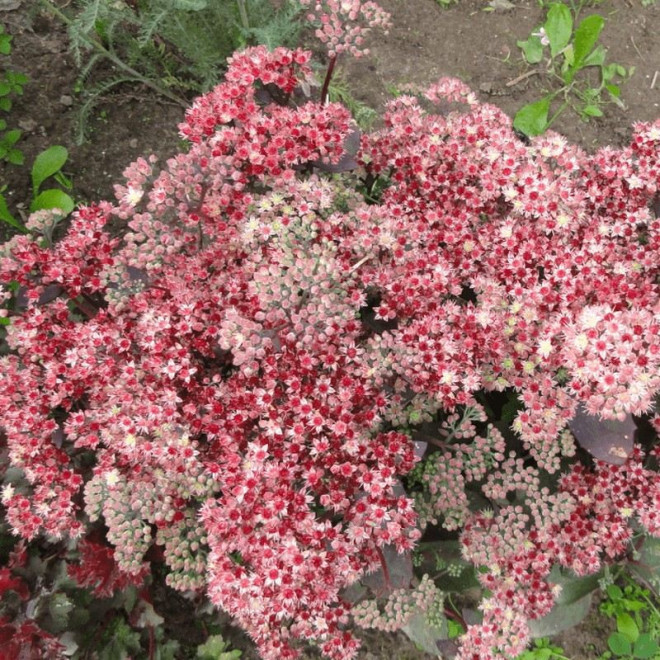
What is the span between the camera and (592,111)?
3.56 meters

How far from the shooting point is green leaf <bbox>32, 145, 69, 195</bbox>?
3.06m

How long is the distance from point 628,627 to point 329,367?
80.7 inches

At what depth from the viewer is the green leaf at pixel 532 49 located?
11.9 ft

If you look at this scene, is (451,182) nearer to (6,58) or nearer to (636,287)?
(636,287)

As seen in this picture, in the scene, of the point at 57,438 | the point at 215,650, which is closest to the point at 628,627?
the point at 215,650

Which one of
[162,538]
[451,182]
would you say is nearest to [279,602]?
[162,538]

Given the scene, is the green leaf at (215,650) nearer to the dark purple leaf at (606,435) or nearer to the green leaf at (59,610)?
the green leaf at (59,610)

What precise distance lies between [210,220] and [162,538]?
0.93 meters

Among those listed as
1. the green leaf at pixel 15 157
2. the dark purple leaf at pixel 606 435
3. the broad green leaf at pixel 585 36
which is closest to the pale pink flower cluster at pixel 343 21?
the dark purple leaf at pixel 606 435

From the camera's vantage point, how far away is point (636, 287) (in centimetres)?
183

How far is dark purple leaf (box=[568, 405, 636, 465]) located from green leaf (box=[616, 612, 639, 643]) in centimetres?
141

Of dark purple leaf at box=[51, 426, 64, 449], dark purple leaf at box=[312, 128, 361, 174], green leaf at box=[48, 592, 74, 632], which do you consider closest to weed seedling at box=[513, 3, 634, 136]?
dark purple leaf at box=[312, 128, 361, 174]

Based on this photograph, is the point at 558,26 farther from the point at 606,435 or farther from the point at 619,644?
the point at 619,644

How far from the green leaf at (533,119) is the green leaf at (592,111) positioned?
0.32m
